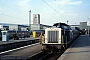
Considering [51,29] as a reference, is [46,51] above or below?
below

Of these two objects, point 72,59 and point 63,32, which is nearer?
point 72,59

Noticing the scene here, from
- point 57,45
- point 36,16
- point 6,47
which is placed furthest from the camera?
point 36,16

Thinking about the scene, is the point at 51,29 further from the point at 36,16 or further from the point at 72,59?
the point at 36,16

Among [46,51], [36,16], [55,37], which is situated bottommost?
[46,51]

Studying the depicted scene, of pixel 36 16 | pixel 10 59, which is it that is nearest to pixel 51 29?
pixel 10 59

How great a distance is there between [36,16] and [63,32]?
251 ft

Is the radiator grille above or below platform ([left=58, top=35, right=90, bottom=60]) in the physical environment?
above

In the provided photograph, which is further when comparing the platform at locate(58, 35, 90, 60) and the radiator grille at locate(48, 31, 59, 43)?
the radiator grille at locate(48, 31, 59, 43)

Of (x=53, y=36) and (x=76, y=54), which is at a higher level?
(x=53, y=36)

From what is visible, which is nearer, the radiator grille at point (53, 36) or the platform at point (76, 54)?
the platform at point (76, 54)

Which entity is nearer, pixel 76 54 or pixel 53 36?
pixel 76 54

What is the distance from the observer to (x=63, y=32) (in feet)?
63.8

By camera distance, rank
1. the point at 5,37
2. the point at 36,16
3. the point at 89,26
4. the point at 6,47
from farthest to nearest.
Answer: the point at 89,26 → the point at 36,16 → the point at 5,37 → the point at 6,47

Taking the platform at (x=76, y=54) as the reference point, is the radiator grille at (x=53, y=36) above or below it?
above
